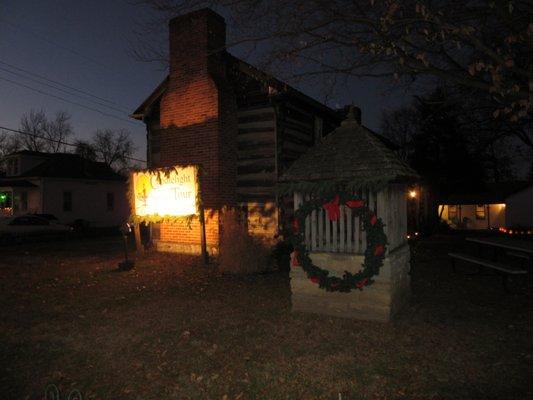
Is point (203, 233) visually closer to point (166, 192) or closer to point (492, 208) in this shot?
point (166, 192)

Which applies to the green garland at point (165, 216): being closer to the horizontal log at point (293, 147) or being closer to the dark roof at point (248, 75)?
the dark roof at point (248, 75)

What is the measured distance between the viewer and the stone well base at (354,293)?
6.38 m

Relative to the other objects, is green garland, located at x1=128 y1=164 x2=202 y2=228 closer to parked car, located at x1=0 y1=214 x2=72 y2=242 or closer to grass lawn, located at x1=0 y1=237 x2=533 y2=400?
grass lawn, located at x1=0 y1=237 x2=533 y2=400

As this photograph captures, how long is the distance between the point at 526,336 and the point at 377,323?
2.11 meters

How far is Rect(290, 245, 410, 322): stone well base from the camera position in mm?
6383

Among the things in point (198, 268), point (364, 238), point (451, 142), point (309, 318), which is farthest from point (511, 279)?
point (451, 142)

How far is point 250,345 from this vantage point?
18.2 feet

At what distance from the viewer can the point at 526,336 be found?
19.0ft

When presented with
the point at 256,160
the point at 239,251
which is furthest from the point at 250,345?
the point at 256,160

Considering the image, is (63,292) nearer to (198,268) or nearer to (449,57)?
(198,268)

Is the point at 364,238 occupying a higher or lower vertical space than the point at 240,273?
higher

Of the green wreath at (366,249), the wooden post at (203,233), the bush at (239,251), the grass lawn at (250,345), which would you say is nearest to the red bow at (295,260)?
the green wreath at (366,249)

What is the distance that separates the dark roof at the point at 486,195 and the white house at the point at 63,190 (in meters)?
32.5

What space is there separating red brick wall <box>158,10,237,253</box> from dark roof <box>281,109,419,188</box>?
20.2 ft
